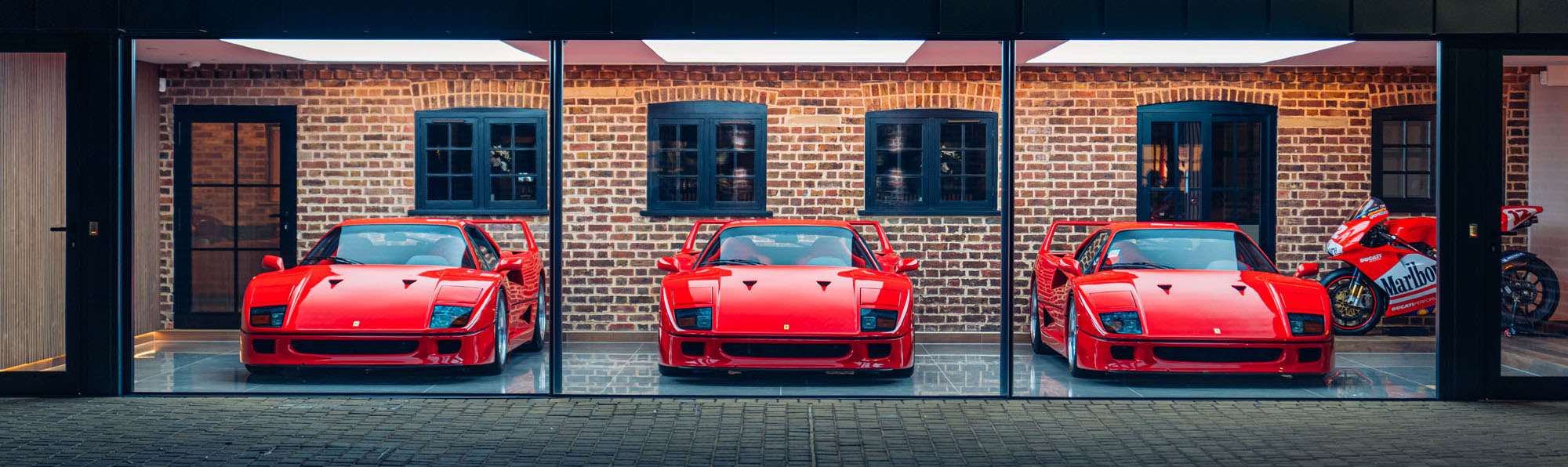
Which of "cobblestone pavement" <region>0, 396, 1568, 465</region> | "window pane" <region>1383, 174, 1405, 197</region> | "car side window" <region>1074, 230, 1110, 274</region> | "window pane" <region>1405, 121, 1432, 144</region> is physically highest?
"window pane" <region>1405, 121, 1432, 144</region>

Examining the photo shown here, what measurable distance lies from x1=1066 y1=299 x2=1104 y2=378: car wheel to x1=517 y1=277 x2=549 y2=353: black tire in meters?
3.99

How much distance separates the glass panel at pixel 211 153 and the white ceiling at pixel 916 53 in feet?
1.95

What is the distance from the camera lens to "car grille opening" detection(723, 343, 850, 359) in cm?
744

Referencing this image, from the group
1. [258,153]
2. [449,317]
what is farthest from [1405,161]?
[258,153]

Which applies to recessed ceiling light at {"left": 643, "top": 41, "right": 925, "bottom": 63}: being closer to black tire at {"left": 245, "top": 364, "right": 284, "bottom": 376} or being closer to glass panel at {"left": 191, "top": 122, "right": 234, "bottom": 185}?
black tire at {"left": 245, "top": 364, "right": 284, "bottom": 376}

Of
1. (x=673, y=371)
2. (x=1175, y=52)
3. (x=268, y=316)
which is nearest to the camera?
(x=268, y=316)

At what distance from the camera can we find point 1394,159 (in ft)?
36.3

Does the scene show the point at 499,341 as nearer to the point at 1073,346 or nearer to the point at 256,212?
the point at 1073,346

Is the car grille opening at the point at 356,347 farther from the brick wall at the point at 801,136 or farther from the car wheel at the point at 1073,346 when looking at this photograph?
the car wheel at the point at 1073,346

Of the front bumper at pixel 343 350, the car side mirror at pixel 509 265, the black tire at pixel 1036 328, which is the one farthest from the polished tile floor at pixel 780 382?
the car side mirror at pixel 509 265

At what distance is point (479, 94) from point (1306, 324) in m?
7.03

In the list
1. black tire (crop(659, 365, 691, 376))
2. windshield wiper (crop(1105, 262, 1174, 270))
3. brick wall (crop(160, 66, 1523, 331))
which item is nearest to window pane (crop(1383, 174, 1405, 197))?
brick wall (crop(160, 66, 1523, 331))

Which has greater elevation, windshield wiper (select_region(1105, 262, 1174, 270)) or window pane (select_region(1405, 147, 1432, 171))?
window pane (select_region(1405, 147, 1432, 171))

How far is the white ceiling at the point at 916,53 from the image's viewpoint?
29.4 ft
